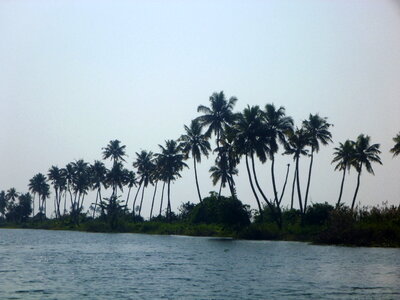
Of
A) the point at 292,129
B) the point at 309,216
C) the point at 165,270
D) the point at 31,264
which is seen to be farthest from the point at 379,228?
the point at 31,264

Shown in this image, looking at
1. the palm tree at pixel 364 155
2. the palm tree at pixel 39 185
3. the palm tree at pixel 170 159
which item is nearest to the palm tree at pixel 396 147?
the palm tree at pixel 364 155

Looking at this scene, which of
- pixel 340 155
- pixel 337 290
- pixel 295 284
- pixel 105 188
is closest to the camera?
pixel 337 290

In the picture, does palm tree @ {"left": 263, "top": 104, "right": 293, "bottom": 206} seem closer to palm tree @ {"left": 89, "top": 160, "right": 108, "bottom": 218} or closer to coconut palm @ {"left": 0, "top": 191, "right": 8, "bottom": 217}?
palm tree @ {"left": 89, "top": 160, "right": 108, "bottom": 218}

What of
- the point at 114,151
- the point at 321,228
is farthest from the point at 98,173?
the point at 321,228

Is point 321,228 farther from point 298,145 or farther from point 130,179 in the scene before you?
point 130,179

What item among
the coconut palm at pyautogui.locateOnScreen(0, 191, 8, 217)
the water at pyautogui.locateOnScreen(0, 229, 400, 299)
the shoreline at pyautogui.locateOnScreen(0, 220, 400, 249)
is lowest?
the water at pyautogui.locateOnScreen(0, 229, 400, 299)

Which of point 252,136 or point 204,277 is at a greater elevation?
point 252,136

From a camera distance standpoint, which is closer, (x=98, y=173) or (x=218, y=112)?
(x=218, y=112)

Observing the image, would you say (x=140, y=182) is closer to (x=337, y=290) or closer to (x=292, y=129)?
(x=292, y=129)

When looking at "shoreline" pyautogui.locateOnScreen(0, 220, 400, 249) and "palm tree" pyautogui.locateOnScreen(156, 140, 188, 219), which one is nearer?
"shoreline" pyautogui.locateOnScreen(0, 220, 400, 249)

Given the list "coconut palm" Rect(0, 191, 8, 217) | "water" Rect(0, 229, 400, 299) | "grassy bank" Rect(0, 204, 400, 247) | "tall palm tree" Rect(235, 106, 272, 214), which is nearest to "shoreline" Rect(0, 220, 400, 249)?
"grassy bank" Rect(0, 204, 400, 247)

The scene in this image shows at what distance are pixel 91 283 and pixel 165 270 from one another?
7007mm

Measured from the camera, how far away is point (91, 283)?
2680 centimetres

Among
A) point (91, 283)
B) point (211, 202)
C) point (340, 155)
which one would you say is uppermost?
point (340, 155)
